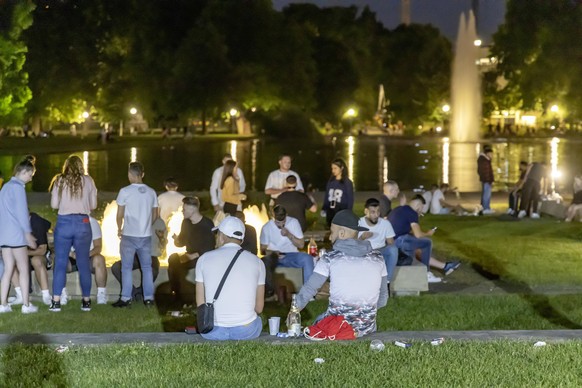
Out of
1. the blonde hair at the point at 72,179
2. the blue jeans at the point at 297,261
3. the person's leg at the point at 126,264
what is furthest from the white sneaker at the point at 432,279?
the blonde hair at the point at 72,179

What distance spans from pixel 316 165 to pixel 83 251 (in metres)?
37.5

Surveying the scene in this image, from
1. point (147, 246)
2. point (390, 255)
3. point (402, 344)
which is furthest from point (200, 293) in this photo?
point (390, 255)

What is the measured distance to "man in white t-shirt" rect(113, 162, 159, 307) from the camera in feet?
41.9

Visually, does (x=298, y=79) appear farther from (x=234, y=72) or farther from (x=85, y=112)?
(x=85, y=112)

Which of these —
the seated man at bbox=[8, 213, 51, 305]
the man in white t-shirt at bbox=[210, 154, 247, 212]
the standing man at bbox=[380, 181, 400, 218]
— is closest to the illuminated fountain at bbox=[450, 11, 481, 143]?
the man in white t-shirt at bbox=[210, 154, 247, 212]

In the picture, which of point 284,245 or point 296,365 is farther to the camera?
point 284,245

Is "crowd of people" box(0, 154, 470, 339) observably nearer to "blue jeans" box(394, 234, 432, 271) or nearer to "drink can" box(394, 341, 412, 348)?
"blue jeans" box(394, 234, 432, 271)

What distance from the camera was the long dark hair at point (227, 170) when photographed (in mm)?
17478

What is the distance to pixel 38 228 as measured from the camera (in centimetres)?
1288

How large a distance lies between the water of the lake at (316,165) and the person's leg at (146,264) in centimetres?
1183

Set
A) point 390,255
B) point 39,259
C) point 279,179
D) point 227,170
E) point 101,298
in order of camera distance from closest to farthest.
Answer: point 39,259 → point 101,298 → point 390,255 → point 279,179 → point 227,170

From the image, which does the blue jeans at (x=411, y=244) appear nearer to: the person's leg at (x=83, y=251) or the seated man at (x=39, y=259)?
the person's leg at (x=83, y=251)

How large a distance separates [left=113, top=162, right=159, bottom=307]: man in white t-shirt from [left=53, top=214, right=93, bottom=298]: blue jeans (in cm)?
45

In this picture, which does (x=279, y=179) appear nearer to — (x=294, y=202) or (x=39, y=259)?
(x=294, y=202)
